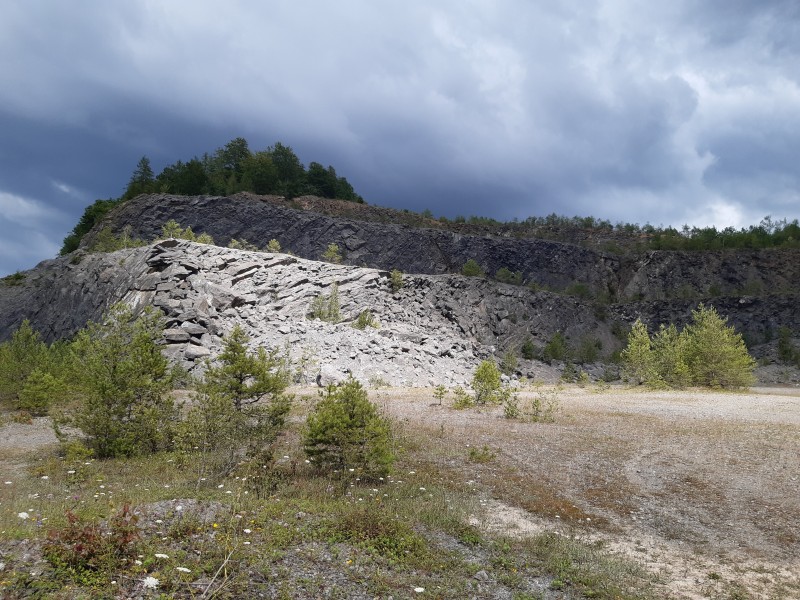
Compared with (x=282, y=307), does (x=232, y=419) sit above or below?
below

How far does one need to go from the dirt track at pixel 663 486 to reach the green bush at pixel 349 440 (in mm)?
2724

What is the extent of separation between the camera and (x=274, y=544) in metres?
6.91

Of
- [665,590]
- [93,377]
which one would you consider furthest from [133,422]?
[665,590]

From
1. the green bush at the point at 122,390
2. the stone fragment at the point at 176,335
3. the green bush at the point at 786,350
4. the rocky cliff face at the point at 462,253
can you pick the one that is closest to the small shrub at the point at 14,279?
the rocky cliff face at the point at 462,253

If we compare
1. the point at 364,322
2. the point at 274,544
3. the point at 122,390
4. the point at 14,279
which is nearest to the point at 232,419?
the point at 122,390

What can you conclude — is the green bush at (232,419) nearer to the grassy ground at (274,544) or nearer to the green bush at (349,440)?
the grassy ground at (274,544)

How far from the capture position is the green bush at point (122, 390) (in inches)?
523

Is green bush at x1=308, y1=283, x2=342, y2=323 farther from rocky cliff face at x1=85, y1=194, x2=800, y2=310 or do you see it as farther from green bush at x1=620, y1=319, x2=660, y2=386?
rocky cliff face at x1=85, y1=194, x2=800, y2=310

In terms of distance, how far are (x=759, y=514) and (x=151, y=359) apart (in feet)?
53.0

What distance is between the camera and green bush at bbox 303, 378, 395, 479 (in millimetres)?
11266

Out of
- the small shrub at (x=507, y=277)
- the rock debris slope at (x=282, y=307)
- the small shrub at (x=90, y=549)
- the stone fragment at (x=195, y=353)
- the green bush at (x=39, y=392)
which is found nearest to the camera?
the small shrub at (x=90, y=549)

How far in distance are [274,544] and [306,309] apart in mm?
40149

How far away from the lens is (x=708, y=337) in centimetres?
3931

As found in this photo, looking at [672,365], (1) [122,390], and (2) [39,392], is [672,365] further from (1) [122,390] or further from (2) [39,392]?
(2) [39,392]
